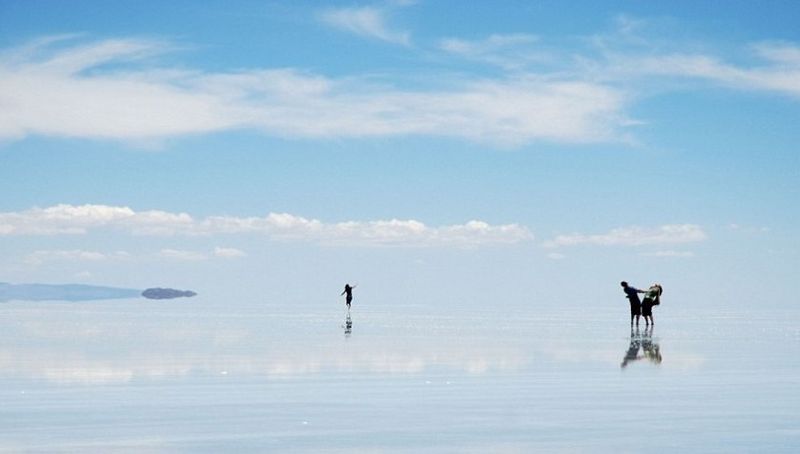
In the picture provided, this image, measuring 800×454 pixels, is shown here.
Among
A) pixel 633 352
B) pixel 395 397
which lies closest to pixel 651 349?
pixel 633 352

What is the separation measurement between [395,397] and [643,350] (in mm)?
15739

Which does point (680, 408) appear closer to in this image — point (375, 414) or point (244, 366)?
point (375, 414)

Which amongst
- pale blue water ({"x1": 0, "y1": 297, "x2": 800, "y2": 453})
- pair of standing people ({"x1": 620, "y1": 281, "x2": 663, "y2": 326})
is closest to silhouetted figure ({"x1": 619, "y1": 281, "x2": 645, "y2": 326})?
pair of standing people ({"x1": 620, "y1": 281, "x2": 663, "y2": 326})

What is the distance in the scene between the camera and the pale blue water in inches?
617

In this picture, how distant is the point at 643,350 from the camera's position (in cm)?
3516

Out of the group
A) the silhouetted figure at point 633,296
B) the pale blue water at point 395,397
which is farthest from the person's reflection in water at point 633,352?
the silhouetted figure at point 633,296

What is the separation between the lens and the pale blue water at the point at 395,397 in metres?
15.7

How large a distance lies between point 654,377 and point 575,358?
6130 mm

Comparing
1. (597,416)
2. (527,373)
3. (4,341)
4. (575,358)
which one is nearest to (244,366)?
(527,373)

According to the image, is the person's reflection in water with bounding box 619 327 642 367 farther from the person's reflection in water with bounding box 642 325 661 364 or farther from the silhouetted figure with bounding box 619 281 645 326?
the silhouetted figure with bounding box 619 281 645 326

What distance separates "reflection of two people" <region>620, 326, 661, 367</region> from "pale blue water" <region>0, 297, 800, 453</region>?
11 cm

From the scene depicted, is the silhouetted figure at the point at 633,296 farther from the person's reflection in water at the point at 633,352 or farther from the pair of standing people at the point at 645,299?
the person's reflection in water at the point at 633,352

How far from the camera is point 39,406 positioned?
763 inches

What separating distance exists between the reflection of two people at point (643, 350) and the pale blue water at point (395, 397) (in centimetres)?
11
